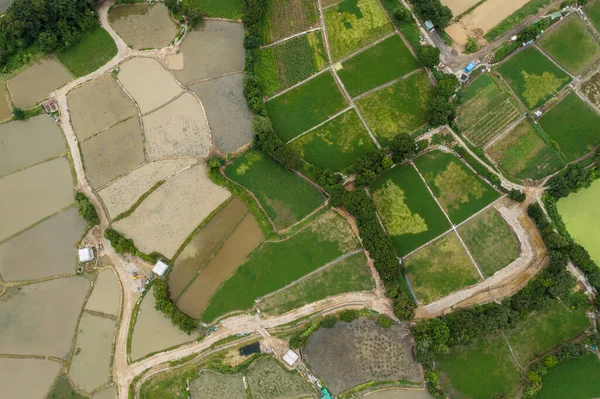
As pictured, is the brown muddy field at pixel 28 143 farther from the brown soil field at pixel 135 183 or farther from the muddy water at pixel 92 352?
the muddy water at pixel 92 352

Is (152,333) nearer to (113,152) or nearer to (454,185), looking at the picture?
(113,152)

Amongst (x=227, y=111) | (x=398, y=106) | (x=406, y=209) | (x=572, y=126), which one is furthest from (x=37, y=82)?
(x=572, y=126)

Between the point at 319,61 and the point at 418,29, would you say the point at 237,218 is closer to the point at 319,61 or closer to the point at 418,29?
the point at 319,61

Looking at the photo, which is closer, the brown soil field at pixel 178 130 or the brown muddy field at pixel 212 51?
the brown soil field at pixel 178 130

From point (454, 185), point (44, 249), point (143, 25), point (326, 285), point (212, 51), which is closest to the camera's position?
point (326, 285)

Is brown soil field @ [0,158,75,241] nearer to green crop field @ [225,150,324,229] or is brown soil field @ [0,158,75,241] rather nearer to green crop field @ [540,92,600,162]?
green crop field @ [225,150,324,229]

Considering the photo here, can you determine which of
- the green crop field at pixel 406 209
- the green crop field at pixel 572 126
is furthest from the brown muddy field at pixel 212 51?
the green crop field at pixel 572 126
